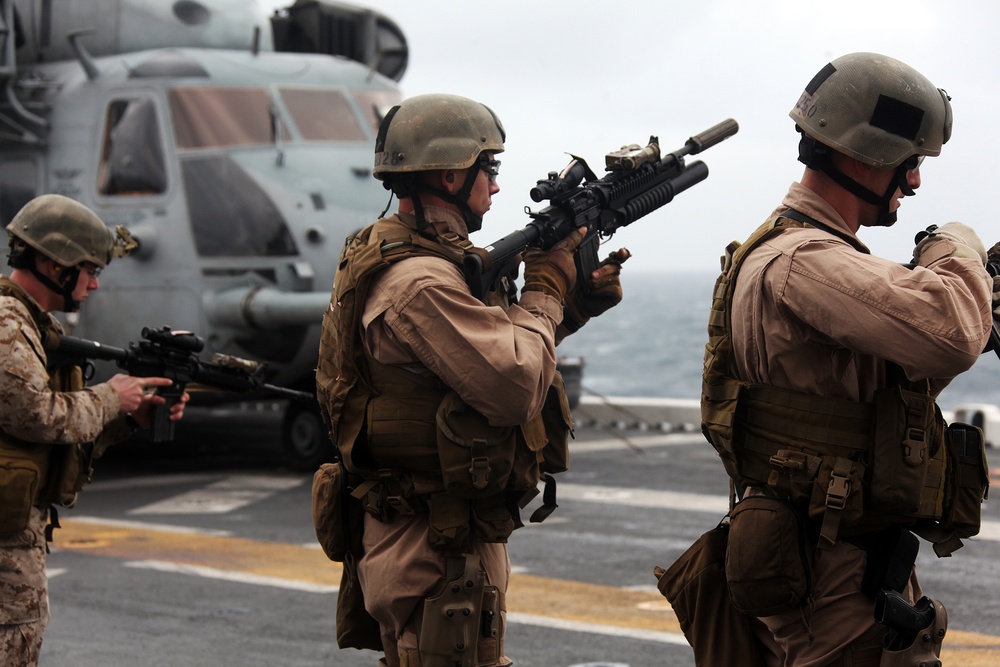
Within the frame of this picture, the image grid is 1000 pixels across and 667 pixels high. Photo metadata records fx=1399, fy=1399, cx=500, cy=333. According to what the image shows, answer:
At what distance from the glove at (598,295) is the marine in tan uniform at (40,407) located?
1734 mm

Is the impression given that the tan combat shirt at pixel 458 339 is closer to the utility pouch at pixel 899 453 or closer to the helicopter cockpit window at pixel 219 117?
the utility pouch at pixel 899 453

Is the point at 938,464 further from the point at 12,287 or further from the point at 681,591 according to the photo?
the point at 12,287

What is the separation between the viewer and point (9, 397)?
14.9 ft

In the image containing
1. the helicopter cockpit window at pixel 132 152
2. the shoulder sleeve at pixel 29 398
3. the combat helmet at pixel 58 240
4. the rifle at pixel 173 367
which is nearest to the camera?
the shoulder sleeve at pixel 29 398

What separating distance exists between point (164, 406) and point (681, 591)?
255 centimetres

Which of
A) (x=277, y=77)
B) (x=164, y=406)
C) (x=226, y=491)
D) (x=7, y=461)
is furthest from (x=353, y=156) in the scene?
(x=7, y=461)

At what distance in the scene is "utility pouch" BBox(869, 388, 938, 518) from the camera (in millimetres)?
3463

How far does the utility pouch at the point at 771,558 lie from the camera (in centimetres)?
351

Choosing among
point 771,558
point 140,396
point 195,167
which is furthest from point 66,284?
point 195,167

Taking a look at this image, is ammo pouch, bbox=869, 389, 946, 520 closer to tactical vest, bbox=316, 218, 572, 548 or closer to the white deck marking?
tactical vest, bbox=316, 218, 572, 548

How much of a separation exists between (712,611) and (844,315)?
3.06 ft

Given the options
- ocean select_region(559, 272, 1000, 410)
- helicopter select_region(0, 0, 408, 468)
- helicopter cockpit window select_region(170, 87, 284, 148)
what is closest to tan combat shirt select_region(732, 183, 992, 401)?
helicopter select_region(0, 0, 408, 468)

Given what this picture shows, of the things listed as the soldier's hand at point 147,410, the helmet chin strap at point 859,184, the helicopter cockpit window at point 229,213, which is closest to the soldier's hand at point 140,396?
the soldier's hand at point 147,410

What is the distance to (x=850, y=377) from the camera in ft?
11.8
